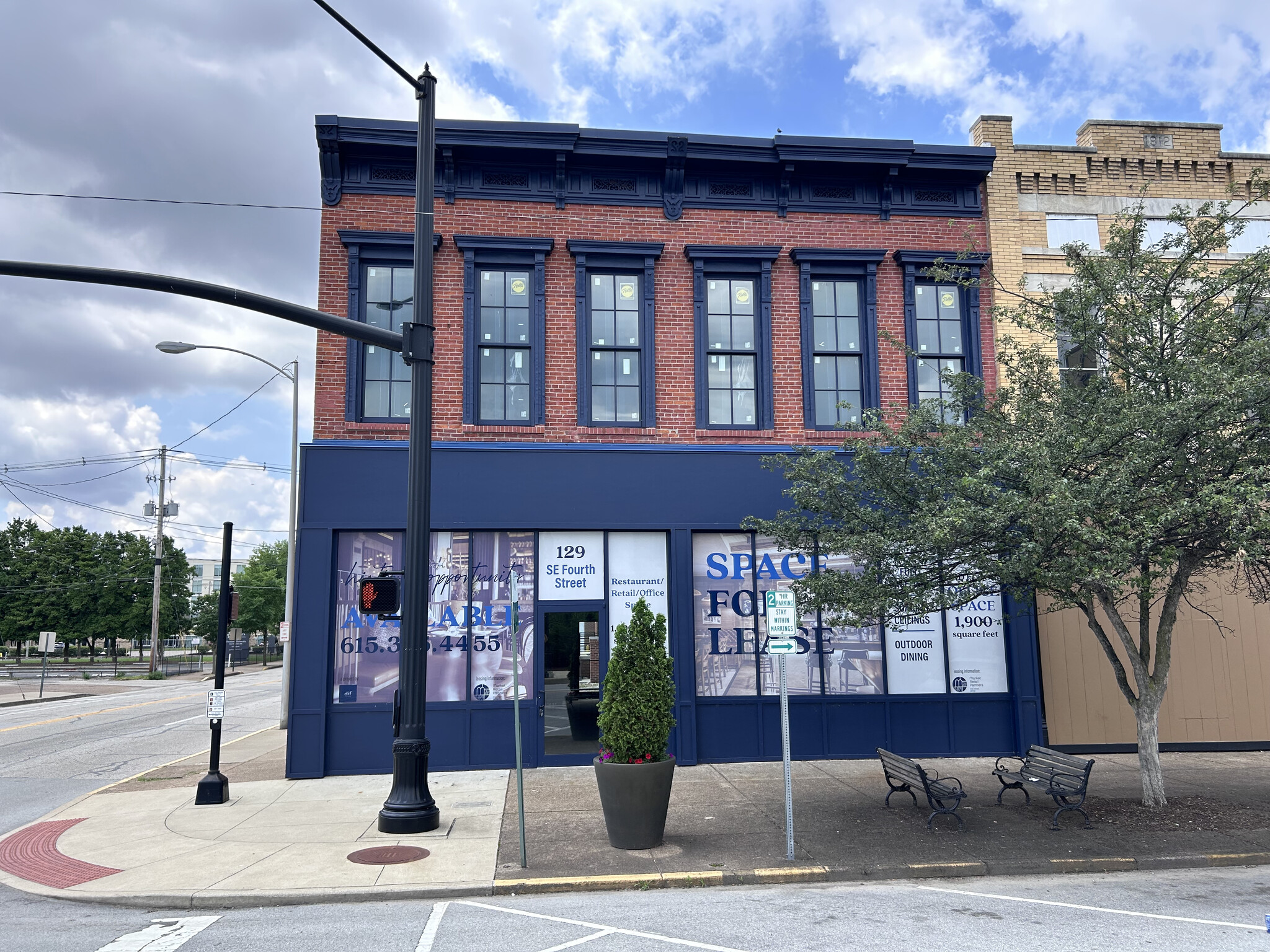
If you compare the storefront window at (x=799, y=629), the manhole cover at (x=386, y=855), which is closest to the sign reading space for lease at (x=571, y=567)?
the storefront window at (x=799, y=629)

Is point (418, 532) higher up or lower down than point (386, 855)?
higher up

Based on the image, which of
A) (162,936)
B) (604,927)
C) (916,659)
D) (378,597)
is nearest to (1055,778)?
(916,659)

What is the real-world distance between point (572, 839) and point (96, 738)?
17018 mm

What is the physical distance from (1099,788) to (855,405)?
682cm

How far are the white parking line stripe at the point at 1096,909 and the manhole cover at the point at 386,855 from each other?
4.94 metres

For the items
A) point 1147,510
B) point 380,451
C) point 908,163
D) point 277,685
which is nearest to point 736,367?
point 908,163

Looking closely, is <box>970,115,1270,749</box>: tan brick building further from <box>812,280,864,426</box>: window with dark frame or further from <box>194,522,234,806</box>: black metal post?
<box>194,522,234,806</box>: black metal post

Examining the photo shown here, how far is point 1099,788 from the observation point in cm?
1186

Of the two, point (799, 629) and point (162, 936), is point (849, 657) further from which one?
point (162, 936)

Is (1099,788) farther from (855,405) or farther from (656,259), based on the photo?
(656,259)

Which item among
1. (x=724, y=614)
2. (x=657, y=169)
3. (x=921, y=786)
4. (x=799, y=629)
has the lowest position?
(x=921, y=786)

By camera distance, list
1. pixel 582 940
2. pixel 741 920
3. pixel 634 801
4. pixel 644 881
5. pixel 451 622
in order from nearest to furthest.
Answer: pixel 582 940 → pixel 741 920 → pixel 644 881 → pixel 634 801 → pixel 451 622

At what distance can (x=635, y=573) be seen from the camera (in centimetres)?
1441

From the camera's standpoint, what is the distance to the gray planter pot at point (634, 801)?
8.99 m
